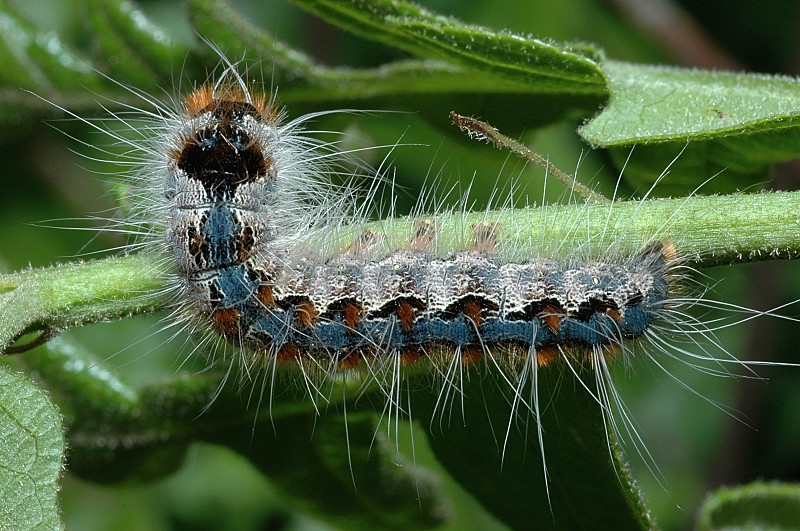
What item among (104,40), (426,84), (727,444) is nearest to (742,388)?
(727,444)

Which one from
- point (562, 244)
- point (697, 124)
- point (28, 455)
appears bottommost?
point (28, 455)

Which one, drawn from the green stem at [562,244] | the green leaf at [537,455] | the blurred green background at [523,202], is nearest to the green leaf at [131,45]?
the green stem at [562,244]

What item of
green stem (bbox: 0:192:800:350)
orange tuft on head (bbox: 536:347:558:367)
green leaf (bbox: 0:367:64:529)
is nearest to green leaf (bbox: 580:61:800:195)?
green stem (bbox: 0:192:800:350)

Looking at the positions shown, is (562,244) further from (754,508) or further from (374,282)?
(754,508)

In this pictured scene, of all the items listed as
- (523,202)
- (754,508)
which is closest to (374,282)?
(754,508)

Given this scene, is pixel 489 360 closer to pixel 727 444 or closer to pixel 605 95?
pixel 605 95

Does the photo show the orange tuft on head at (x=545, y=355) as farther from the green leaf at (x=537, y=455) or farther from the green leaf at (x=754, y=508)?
the green leaf at (x=754, y=508)
